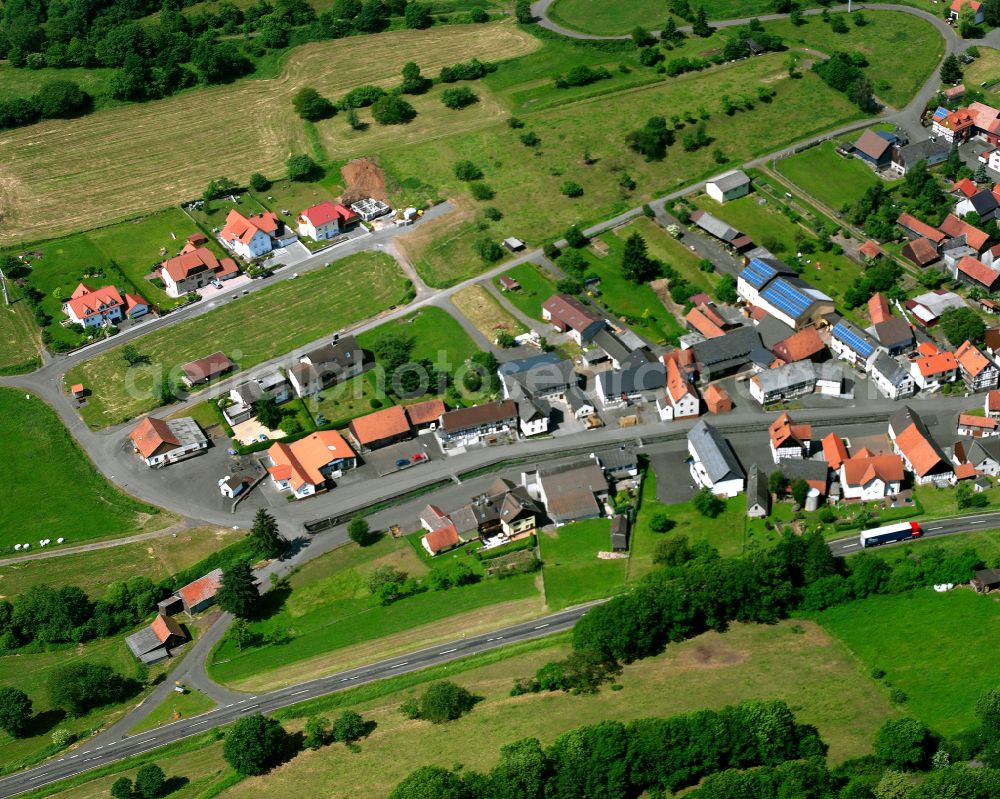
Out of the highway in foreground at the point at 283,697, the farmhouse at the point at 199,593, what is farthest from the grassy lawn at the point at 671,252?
the farmhouse at the point at 199,593

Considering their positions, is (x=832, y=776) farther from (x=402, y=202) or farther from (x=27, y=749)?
(x=402, y=202)

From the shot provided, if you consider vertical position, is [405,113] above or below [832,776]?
above

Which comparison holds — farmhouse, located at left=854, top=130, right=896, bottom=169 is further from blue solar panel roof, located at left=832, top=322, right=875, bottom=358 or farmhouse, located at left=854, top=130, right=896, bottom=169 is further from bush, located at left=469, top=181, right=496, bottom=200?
bush, located at left=469, top=181, right=496, bottom=200

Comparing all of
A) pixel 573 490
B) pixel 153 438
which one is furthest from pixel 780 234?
pixel 153 438

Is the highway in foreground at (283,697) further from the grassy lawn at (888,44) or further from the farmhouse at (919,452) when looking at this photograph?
the grassy lawn at (888,44)

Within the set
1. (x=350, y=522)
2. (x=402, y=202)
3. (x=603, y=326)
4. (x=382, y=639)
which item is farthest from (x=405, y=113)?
(x=382, y=639)

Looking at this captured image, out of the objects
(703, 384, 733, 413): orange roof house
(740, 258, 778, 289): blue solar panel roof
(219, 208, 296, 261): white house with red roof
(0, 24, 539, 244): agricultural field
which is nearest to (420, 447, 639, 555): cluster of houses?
(703, 384, 733, 413): orange roof house
